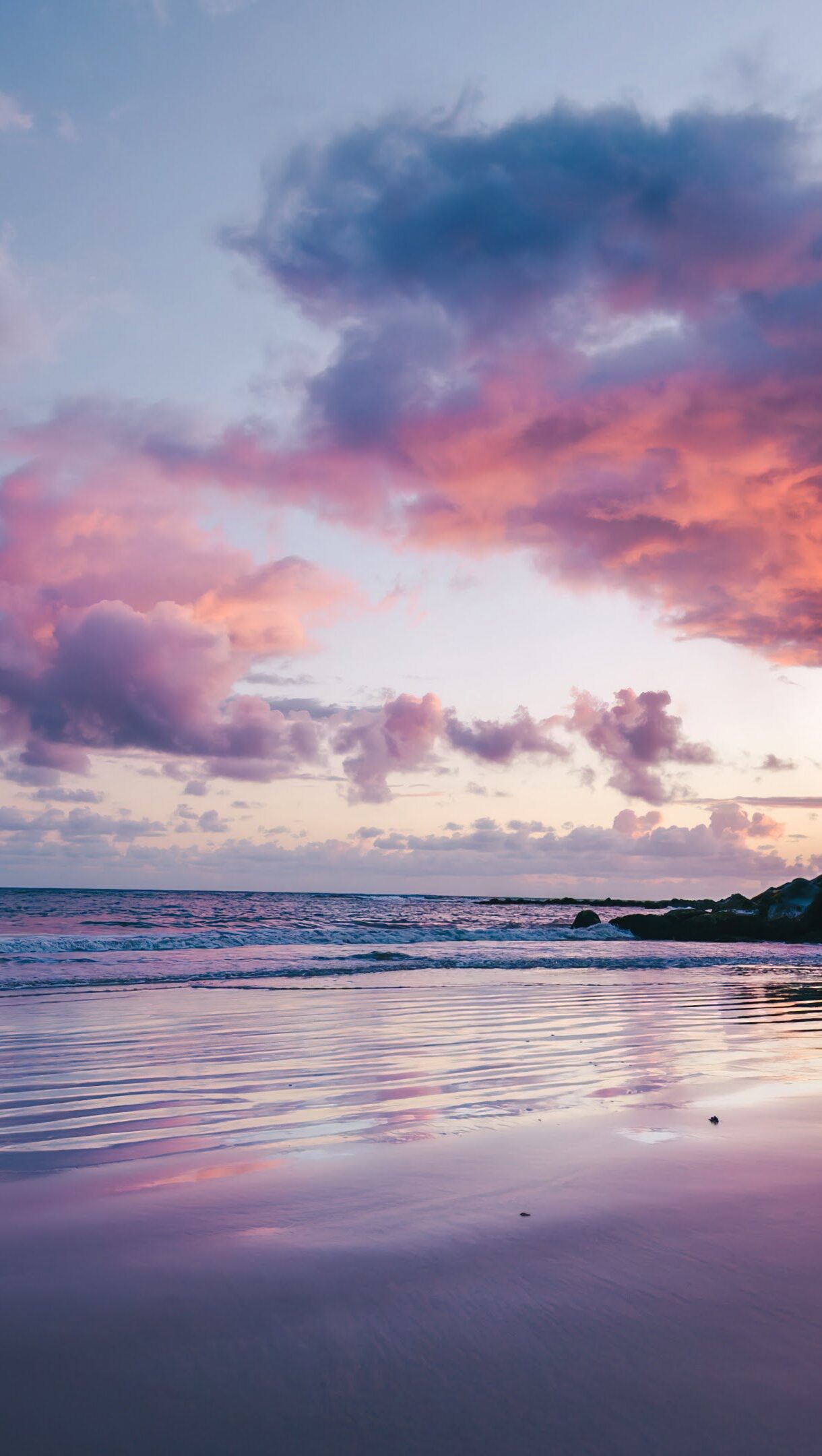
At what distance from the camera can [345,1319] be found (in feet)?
7.73

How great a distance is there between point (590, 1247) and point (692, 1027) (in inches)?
277

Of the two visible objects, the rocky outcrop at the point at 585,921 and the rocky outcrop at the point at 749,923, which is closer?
the rocky outcrop at the point at 749,923

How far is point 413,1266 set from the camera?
2736mm

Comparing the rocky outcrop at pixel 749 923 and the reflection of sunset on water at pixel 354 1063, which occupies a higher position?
the reflection of sunset on water at pixel 354 1063

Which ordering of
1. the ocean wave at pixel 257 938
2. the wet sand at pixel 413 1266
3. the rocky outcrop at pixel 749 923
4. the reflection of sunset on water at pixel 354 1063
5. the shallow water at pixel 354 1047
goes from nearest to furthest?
the wet sand at pixel 413 1266 < the reflection of sunset on water at pixel 354 1063 < the shallow water at pixel 354 1047 < the ocean wave at pixel 257 938 < the rocky outcrop at pixel 749 923

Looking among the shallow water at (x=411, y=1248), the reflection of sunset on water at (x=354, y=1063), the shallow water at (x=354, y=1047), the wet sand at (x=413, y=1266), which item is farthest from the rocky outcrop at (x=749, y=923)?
the wet sand at (x=413, y=1266)

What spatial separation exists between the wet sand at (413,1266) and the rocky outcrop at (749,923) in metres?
28.8

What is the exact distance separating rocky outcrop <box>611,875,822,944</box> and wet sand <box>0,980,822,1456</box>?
94.6 ft

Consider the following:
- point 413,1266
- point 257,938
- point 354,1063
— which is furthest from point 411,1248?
point 257,938

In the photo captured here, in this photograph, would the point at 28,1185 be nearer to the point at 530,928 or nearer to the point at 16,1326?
the point at 16,1326

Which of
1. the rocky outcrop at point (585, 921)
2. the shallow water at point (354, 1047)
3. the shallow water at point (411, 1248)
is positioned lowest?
the rocky outcrop at point (585, 921)

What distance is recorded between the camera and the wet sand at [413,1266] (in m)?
1.89

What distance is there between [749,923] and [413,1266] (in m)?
33.8

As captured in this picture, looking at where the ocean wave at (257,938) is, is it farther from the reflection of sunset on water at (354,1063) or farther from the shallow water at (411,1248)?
the shallow water at (411,1248)
